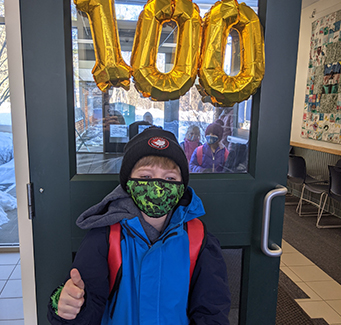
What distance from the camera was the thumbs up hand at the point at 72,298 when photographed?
0.74m

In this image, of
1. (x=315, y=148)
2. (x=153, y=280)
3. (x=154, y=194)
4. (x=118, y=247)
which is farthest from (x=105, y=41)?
(x=315, y=148)

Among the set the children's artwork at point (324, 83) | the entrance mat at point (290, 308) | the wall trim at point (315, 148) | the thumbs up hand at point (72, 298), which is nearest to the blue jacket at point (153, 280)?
the thumbs up hand at point (72, 298)

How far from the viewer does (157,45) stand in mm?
1103

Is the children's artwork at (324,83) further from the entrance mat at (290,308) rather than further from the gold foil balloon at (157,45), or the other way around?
the gold foil balloon at (157,45)

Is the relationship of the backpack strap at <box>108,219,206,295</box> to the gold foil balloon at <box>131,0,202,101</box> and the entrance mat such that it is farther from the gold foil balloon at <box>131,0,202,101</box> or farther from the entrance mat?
the entrance mat

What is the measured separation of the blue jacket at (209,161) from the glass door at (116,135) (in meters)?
0.03

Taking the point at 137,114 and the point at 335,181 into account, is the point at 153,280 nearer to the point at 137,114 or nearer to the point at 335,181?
the point at 137,114

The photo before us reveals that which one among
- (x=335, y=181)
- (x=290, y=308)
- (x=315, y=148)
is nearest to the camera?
(x=290, y=308)

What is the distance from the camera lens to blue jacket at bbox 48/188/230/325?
0.88 meters

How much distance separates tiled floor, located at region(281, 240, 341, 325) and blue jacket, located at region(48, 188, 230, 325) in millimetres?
1775

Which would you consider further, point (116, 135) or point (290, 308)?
point (290, 308)

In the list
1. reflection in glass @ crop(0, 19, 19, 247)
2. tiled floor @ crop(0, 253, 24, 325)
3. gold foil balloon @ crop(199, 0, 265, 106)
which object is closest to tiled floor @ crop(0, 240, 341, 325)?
tiled floor @ crop(0, 253, 24, 325)

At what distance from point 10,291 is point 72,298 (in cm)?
225

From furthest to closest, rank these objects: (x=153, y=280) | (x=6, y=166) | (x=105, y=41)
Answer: (x=6, y=166), (x=105, y=41), (x=153, y=280)
